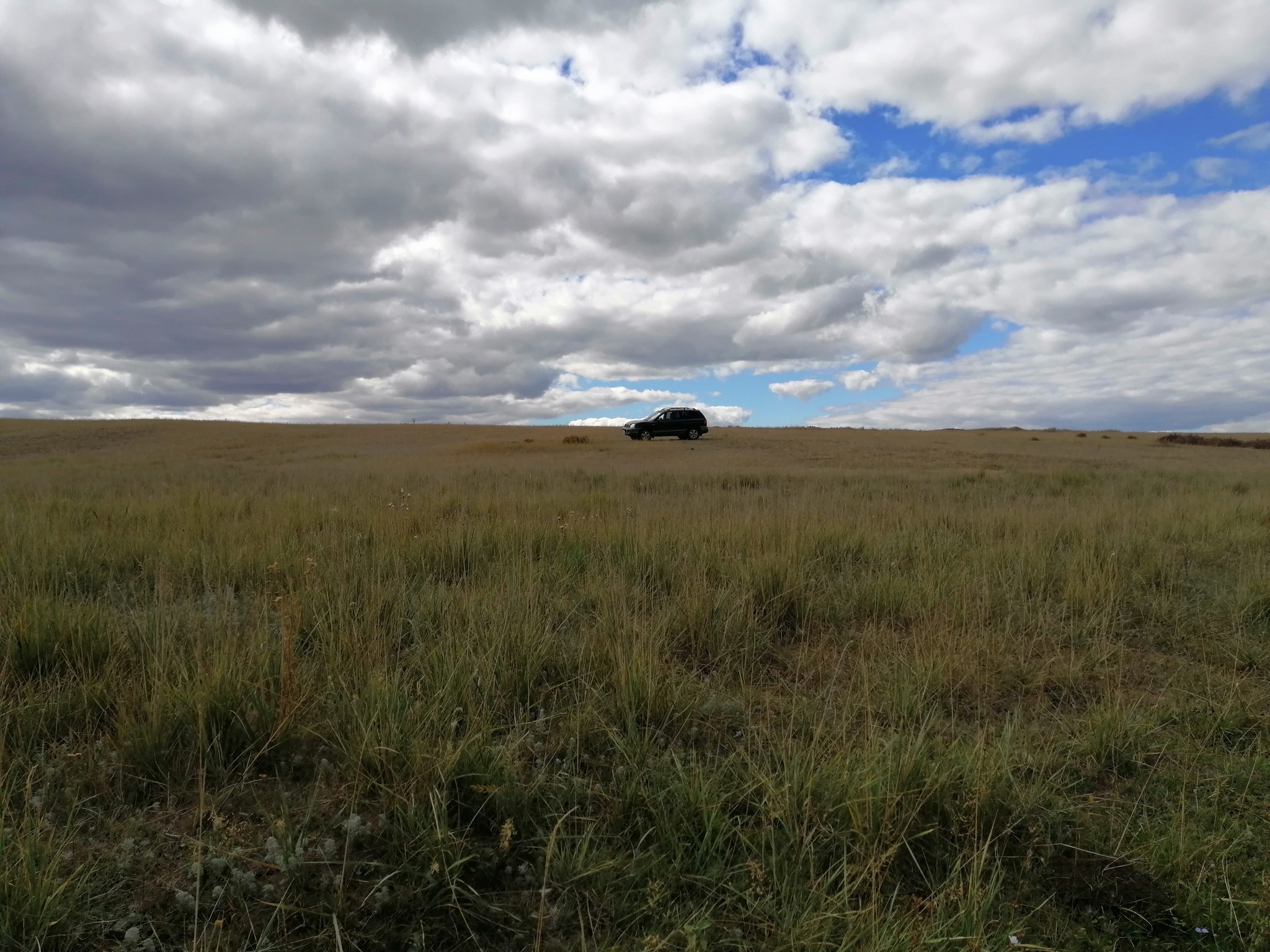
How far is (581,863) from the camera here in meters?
2.44

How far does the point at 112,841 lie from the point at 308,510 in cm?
735

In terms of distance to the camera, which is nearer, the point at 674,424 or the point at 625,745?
the point at 625,745

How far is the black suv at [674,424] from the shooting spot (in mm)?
37750

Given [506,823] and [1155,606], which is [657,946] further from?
[1155,606]

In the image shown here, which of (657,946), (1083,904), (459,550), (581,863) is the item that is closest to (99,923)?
(581,863)

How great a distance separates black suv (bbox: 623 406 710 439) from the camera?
124 ft

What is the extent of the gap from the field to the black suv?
30419 mm

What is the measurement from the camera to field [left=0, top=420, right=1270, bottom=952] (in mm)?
2295

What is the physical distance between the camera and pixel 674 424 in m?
38.5

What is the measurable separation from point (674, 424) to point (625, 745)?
117 ft

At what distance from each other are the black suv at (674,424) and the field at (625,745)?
30.4 meters

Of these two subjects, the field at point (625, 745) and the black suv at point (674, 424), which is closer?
the field at point (625, 745)

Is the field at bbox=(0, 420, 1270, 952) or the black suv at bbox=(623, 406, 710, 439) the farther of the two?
the black suv at bbox=(623, 406, 710, 439)

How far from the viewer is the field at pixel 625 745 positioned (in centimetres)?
229
